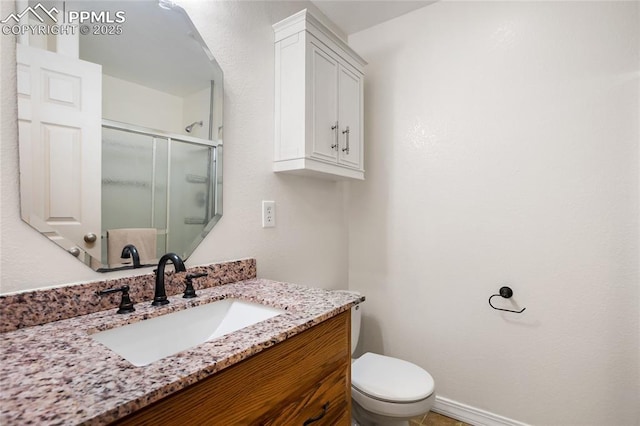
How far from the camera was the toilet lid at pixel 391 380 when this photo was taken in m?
1.34

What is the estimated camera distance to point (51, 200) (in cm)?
87

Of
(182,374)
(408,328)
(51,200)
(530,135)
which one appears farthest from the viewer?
(408,328)

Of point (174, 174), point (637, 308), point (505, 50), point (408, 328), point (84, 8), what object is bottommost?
point (408, 328)

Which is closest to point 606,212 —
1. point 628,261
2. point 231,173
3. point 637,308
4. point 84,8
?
point 628,261

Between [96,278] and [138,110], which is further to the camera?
[138,110]

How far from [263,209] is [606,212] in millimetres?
1655

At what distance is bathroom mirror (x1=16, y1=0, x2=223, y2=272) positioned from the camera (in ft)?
2.81

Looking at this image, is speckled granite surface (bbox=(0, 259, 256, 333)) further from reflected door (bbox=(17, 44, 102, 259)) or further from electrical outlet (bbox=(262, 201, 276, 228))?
electrical outlet (bbox=(262, 201, 276, 228))

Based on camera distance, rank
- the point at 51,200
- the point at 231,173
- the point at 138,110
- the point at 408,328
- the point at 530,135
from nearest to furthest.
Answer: the point at 51,200
the point at 138,110
the point at 231,173
the point at 530,135
the point at 408,328

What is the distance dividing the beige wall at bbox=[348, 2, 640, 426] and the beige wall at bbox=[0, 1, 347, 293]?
583mm

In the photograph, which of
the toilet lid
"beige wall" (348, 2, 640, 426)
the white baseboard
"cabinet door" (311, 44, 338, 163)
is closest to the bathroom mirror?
"cabinet door" (311, 44, 338, 163)

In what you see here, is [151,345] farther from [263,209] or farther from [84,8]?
[84,8]

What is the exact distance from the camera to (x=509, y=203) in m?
1.70

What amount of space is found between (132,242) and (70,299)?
0.24m
